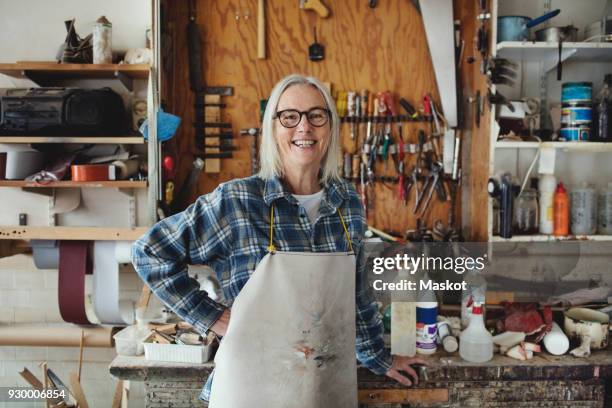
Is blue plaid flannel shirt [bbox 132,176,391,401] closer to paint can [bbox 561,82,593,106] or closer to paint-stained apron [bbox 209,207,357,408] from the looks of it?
paint-stained apron [bbox 209,207,357,408]

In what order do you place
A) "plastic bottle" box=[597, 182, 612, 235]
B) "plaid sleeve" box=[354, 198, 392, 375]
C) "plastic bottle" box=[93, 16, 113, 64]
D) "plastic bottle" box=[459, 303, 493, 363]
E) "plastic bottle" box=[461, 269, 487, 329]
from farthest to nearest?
"plastic bottle" box=[597, 182, 612, 235], "plastic bottle" box=[93, 16, 113, 64], "plastic bottle" box=[461, 269, 487, 329], "plastic bottle" box=[459, 303, 493, 363], "plaid sleeve" box=[354, 198, 392, 375]

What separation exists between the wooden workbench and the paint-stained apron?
0.50m

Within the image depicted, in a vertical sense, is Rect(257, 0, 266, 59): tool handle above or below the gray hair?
above

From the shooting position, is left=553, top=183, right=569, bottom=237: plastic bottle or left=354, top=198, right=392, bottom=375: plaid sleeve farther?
left=553, top=183, right=569, bottom=237: plastic bottle

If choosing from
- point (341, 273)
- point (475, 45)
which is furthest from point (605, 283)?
point (341, 273)

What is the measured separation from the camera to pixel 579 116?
2539 millimetres

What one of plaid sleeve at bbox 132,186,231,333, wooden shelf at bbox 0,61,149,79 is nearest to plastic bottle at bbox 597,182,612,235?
plaid sleeve at bbox 132,186,231,333

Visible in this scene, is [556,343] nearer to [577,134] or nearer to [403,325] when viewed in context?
[403,325]

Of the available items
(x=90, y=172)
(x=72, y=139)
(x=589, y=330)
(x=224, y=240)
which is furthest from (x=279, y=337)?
(x=72, y=139)

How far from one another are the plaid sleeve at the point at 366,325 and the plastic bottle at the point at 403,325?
0.23 m

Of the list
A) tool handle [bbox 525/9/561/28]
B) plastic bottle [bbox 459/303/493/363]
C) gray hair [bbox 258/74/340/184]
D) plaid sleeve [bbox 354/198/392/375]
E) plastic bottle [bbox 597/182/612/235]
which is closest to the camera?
gray hair [bbox 258/74/340/184]

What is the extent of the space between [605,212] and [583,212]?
0.50ft

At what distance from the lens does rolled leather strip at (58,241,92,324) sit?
2559mm

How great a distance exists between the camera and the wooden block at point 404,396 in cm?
176
